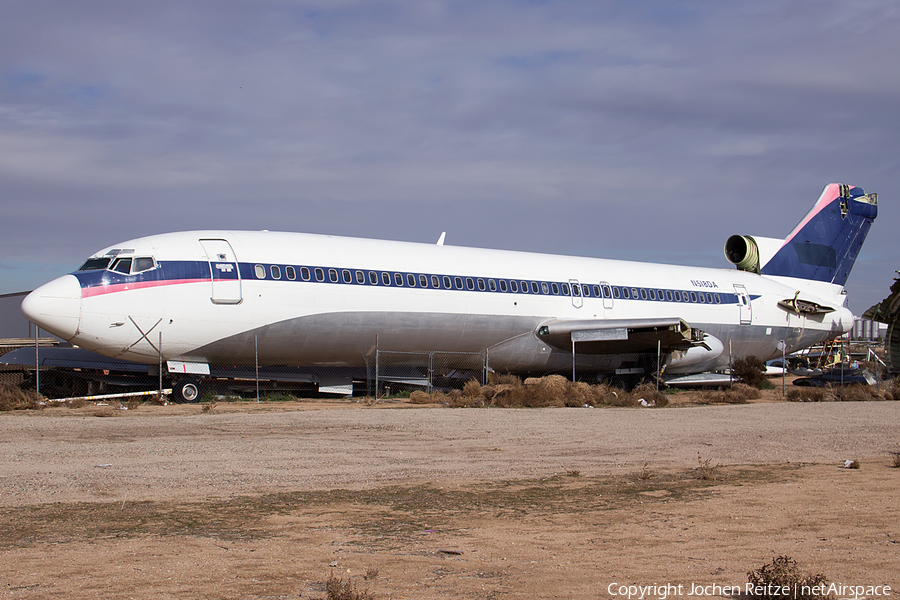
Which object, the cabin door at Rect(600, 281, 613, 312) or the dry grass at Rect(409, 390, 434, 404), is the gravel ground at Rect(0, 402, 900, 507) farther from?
the cabin door at Rect(600, 281, 613, 312)

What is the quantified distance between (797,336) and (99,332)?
25385 millimetres

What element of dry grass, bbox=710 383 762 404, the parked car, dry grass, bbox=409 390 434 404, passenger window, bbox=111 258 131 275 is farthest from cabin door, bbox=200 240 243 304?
the parked car

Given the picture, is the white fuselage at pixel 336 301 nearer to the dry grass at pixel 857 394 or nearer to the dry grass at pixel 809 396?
the dry grass at pixel 809 396

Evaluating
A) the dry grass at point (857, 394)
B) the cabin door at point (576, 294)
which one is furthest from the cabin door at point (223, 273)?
the dry grass at point (857, 394)

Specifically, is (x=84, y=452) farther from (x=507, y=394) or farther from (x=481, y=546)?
(x=507, y=394)

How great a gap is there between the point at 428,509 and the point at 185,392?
494 inches

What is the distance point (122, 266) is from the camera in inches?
700

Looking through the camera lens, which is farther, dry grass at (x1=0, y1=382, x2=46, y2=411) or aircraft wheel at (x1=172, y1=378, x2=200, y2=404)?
aircraft wheel at (x1=172, y1=378, x2=200, y2=404)

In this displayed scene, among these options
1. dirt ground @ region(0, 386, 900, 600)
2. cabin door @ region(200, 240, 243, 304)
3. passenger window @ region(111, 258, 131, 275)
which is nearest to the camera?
dirt ground @ region(0, 386, 900, 600)

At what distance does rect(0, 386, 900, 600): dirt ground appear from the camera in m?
5.20

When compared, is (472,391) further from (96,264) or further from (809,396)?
(809,396)

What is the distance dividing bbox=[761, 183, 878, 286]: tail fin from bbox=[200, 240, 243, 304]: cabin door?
22.1 m

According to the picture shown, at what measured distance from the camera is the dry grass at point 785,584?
4648mm

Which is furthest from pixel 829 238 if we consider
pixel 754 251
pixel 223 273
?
pixel 223 273
